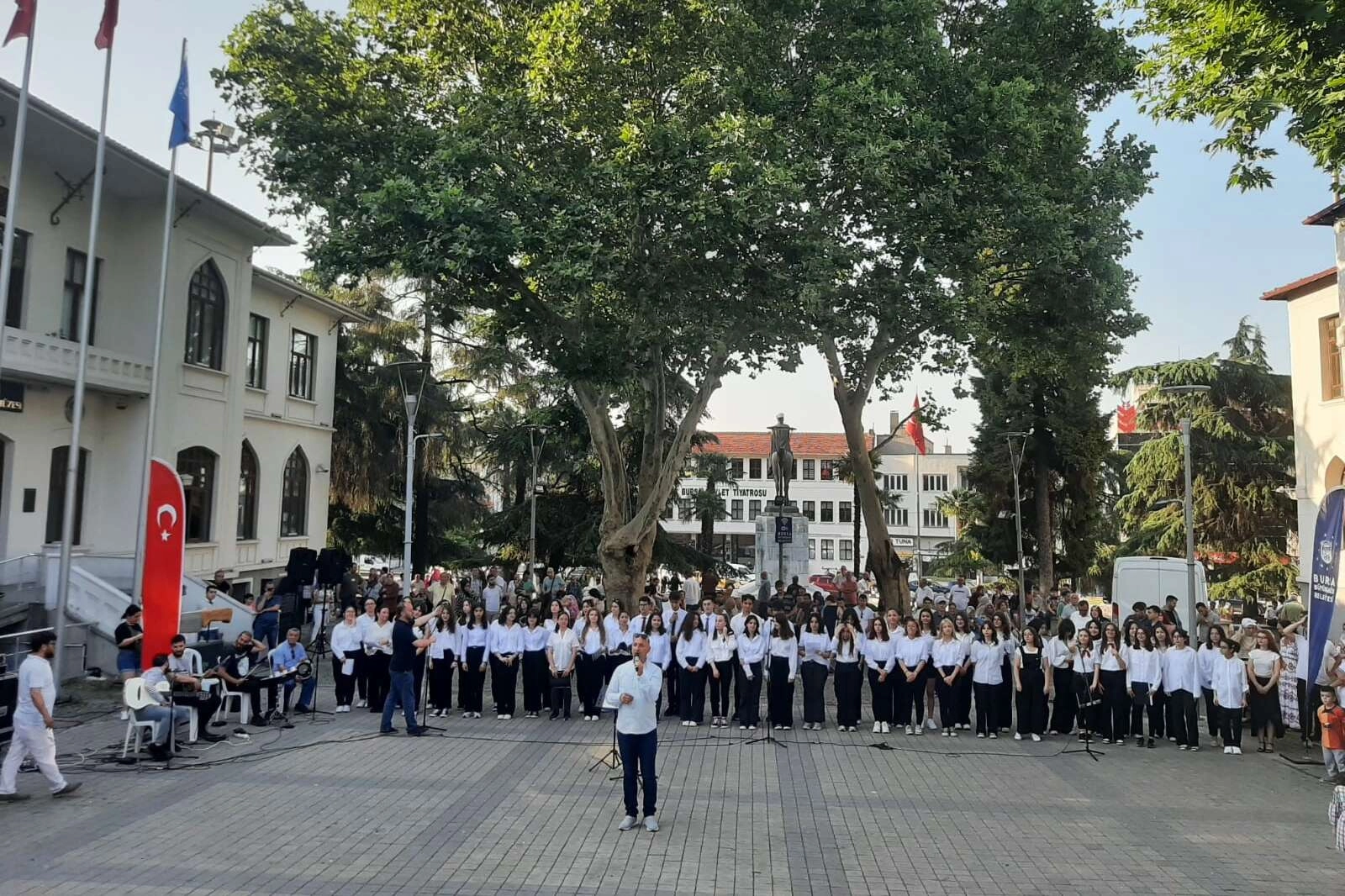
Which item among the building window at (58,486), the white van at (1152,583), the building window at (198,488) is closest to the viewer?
the building window at (58,486)

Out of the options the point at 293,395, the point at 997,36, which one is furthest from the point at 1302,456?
the point at 293,395

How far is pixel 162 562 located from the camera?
43.0 ft

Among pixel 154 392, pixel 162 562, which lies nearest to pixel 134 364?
pixel 154 392

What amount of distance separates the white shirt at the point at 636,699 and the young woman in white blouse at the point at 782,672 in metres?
4.92

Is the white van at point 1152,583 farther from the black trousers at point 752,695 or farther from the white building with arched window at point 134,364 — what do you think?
the white building with arched window at point 134,364

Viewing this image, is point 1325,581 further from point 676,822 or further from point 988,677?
point 676,822

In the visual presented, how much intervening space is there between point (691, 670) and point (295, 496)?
19.7 metres

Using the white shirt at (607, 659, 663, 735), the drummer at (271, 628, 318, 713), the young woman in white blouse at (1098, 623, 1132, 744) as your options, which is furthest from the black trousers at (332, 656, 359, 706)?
the young woman in white blouse at (1098, 623, 1132, 744)

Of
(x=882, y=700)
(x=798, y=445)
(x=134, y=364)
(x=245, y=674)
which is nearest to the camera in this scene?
(x=245, y=674)

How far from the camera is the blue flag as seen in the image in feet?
55.3

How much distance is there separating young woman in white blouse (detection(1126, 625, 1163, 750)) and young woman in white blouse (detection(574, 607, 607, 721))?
7649mm

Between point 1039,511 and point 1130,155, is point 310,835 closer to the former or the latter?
point 1130,155

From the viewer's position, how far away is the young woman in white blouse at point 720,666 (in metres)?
13.6

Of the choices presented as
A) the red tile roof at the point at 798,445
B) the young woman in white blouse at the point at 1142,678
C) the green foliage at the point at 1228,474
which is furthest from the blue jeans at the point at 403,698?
the red tile roof at the point at 798,445
